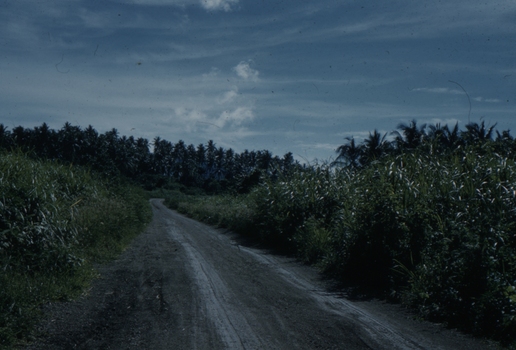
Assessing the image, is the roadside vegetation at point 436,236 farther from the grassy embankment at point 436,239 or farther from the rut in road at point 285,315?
the rut in road at point 285,315

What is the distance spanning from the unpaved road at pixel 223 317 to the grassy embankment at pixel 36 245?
14.0 inches

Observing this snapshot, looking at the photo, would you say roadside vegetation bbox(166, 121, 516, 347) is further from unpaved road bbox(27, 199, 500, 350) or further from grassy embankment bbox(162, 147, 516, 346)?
unpaved road bbox(27, 199, 500, 350)

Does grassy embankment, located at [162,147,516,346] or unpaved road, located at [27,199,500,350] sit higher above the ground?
grassy embankment, located at [162,147,516,346]

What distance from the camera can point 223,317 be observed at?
284 inches

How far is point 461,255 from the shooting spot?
26.2ft

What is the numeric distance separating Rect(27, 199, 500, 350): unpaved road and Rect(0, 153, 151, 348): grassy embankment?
14.0 inches

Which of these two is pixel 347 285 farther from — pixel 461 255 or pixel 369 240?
pixel 461 255

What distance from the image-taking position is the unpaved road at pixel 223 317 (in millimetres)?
6086

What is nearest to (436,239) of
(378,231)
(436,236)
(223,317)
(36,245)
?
(436,236)

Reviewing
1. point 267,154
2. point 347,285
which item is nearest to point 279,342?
point 347,285

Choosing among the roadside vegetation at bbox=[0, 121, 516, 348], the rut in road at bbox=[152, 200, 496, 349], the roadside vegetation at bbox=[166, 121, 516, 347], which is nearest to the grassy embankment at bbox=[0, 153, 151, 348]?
the roadside vegetation at bbox=[0, 121, 516, 348]

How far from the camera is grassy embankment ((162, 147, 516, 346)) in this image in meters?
7.39

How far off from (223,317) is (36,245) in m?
4.57

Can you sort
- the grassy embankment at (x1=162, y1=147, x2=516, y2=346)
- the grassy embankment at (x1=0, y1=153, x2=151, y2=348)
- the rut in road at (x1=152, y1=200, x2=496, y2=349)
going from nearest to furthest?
the rut in road at (x1=152, y1=200, x2=496, y2=349)
the grassy embankment at (x1=0, y1=153, x2=151, y2=348)
the grassy embankment at (x1=162, y1=147, x2=516, y2=346)
